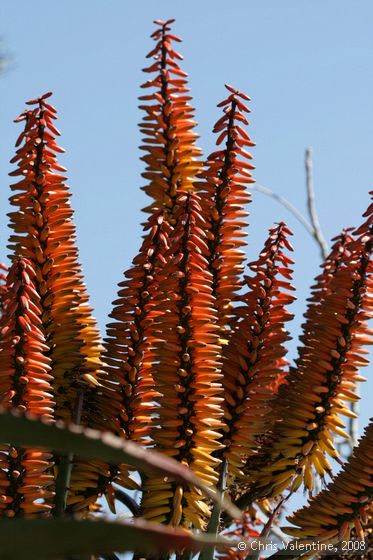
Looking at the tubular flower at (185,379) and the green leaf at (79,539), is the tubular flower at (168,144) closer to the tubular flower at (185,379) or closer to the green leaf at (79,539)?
the tubular flower at (185,379)

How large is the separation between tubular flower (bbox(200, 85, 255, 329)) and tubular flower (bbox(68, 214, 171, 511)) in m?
0.20

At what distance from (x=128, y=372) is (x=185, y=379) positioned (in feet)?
0.44

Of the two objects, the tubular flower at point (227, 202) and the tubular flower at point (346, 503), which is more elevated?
the tubular flower at point (227, 202)

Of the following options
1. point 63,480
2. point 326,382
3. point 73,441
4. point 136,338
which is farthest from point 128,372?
point 73,441

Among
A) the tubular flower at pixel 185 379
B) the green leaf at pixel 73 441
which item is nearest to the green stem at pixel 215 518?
the tubular flower at pixel 185 379

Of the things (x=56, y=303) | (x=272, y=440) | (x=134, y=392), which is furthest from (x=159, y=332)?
(x=272, y=440)

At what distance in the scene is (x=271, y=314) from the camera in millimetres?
1982

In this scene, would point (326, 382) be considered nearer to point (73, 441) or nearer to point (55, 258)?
point (55, 258)

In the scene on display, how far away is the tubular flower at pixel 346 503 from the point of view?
184 centimetres

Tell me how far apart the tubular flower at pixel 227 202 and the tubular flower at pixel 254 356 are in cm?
5

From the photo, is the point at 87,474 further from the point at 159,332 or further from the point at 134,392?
the point at 159,332

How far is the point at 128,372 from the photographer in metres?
1.79

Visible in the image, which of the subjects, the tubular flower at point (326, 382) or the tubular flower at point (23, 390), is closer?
the tubular flower at point (23, 390)

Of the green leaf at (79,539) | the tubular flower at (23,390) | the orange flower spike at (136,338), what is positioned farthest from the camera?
the orange flower spike at (136,338)
